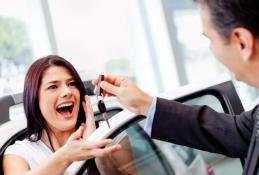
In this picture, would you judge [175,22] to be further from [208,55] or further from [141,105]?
[141,105]

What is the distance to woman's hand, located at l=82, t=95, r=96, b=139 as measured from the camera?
1637 mm

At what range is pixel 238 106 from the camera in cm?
176

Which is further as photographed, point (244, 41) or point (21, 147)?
point (21, 147)

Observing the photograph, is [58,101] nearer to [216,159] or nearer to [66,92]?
[66,92]

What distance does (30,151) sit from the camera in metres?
1.72

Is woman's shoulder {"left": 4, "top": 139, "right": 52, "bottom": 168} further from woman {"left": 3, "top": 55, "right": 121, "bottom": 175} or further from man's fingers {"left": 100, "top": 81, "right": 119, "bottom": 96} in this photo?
man's fingers {"left": 100, "top": 81, "right": 119, "bottom": 96}

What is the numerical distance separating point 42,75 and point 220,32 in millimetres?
1083

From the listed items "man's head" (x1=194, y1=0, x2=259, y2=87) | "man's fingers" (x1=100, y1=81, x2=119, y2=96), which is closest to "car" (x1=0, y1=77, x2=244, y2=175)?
"man's fingers" (x1=100, y1=81, x2=119, y2=96)

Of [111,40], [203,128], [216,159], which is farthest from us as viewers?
[111,40]

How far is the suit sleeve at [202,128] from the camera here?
139 cm

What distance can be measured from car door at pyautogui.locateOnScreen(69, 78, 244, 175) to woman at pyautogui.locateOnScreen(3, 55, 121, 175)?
0.44 feet

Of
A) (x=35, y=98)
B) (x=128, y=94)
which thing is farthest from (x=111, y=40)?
(x=128, y=94)

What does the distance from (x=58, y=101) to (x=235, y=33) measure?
3.47 ft

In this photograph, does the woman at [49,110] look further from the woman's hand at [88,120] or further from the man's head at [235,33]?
the man's head at [235,33]
